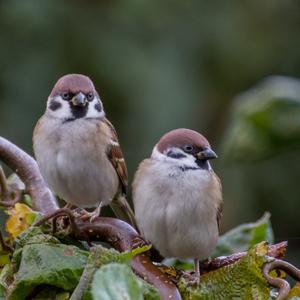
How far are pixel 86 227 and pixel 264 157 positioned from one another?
607 mm

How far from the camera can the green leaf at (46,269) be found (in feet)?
5.02

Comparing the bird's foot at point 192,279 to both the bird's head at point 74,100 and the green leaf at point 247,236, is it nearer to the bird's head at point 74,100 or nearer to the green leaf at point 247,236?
the green leaf at point 247,236

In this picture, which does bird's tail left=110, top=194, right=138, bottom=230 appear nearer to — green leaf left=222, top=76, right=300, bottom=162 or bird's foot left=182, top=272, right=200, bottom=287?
green leaf left=222, top=76, right=300, bottom=162

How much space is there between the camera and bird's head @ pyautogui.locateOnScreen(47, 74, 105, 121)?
277 cm

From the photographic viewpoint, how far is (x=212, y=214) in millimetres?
2605

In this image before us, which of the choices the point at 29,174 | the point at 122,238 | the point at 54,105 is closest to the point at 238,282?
the point at 122,238

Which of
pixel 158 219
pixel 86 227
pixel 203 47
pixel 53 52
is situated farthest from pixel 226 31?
pixel 86 227

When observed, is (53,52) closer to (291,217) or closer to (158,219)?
(291,217)

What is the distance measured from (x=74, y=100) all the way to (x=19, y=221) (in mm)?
929

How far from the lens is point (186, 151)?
8.56 feet

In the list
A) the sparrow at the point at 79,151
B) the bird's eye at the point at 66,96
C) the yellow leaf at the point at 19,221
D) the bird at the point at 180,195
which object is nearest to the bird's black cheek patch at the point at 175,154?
the bird at the point at 180,195

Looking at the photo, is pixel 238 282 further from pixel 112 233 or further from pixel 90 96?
pixel 90 96

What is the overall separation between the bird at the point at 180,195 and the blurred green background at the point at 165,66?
2.06m

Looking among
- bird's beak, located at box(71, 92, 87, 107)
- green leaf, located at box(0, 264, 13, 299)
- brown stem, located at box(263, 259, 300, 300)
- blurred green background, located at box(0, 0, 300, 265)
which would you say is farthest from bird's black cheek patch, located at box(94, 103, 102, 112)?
blurred green background, located at box(0, 0, 300, 265)
